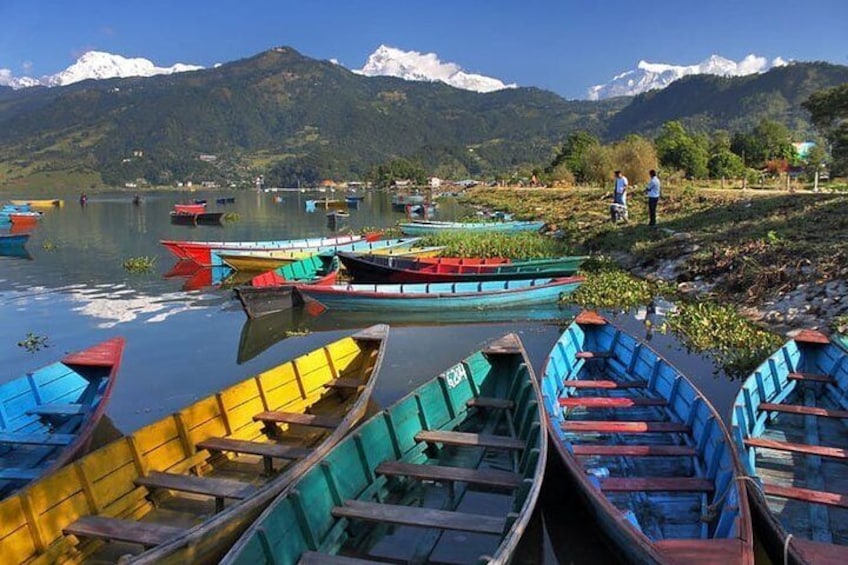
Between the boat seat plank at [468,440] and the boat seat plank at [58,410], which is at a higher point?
the boat seat plank at [58,410]

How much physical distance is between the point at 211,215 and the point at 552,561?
173 feet

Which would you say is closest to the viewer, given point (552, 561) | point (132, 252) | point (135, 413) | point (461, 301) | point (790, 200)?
point (552, 561)

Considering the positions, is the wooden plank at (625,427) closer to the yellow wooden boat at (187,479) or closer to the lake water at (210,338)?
the lake water at (210,338)

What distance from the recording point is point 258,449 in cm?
736

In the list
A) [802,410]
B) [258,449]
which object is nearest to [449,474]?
[258,449]

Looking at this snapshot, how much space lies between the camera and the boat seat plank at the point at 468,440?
742cm

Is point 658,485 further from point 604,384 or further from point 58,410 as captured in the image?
point 58,410

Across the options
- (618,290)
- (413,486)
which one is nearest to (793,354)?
(413,486)

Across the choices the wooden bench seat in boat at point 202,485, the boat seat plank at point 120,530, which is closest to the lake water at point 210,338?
the wooden bench seat in boat at point 202,485

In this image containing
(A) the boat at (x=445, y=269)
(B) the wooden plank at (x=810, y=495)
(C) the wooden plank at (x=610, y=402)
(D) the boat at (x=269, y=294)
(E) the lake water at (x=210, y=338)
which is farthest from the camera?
(A) the boat at (x=445, y=269)

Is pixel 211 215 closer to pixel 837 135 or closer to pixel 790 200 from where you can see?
pixel 790 200

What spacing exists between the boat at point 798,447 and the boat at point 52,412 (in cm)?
722

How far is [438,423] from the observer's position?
8273 millimetres

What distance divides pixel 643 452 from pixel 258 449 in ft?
14.6
